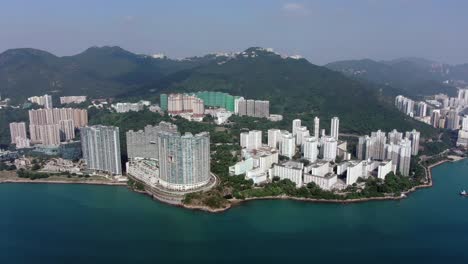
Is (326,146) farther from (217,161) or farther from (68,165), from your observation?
(68,165)

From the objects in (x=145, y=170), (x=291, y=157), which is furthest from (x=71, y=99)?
(x=291, y=157)

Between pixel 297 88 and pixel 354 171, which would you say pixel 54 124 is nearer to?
pixel 354 171

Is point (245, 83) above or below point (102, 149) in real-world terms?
above

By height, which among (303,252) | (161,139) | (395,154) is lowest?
(303,252)

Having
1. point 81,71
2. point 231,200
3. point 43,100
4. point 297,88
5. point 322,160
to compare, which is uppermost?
point 81,71

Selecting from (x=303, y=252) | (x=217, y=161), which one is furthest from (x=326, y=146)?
(x=303, y=252)

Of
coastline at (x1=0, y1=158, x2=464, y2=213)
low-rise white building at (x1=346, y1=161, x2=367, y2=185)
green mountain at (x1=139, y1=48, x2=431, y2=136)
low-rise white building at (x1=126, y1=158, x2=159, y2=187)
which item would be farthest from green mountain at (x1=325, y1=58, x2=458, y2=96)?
low-rise white building at (x1=126, y1=158, x2=159, y2=187)
